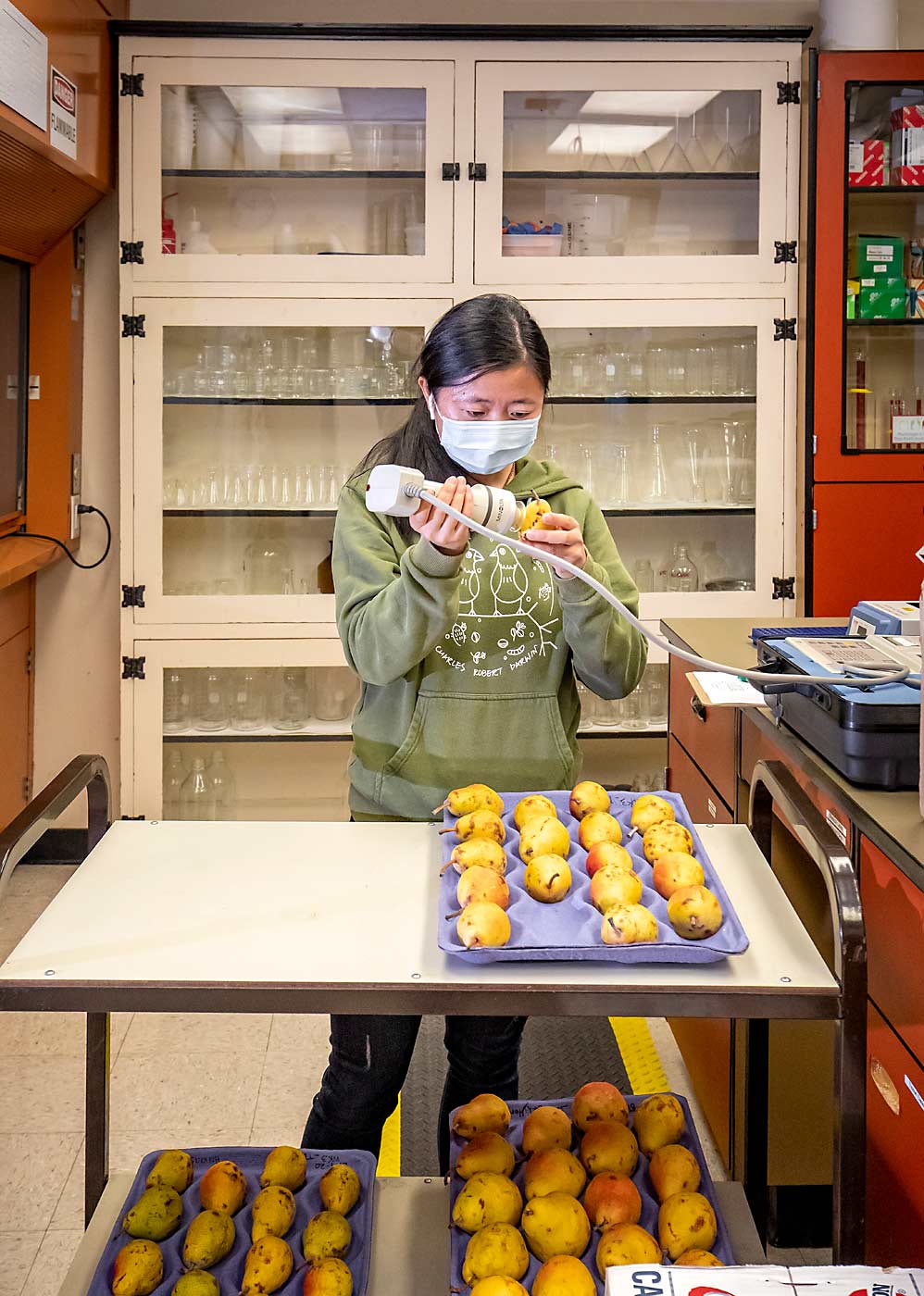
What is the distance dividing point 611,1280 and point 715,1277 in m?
0.09

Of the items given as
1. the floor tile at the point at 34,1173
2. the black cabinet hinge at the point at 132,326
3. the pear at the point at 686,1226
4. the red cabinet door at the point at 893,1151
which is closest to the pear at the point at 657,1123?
the pear at the point at 686,1226

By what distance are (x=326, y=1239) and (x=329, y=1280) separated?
7 cm

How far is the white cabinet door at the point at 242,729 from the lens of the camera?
3.52 metres

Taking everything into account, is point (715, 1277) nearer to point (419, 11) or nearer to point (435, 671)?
point (435, 671)

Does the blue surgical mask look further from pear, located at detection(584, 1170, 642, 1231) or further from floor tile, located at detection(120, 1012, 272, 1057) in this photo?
floor tile, located at detection(120, 1012, 272, 1057)

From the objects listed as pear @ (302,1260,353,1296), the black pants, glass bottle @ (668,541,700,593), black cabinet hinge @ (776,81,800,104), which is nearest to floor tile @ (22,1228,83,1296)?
the black pants

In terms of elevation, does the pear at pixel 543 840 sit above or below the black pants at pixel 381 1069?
above

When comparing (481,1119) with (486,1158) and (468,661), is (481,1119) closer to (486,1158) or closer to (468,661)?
(486,1158)

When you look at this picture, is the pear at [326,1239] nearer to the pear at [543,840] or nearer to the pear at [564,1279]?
the pear at [564,1279]

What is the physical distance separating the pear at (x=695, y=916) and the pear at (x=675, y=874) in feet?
0.18

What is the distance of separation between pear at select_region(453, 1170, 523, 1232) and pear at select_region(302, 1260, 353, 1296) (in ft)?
0.41

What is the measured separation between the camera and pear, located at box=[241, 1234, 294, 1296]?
3.93 ft

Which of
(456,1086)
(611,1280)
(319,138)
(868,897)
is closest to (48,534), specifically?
(319,138)

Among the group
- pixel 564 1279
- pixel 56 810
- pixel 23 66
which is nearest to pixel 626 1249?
pixel 564 1279
